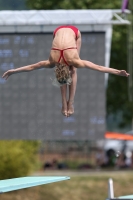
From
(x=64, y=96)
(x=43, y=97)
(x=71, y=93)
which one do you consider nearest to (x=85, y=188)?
(x=43, y=97)

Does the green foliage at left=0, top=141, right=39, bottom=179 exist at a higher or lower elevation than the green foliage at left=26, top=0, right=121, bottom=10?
lower

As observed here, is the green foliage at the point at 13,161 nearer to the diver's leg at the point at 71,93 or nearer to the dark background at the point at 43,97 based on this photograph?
the dark background at the point at 43,97

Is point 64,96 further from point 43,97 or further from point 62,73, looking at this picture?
point 43,97

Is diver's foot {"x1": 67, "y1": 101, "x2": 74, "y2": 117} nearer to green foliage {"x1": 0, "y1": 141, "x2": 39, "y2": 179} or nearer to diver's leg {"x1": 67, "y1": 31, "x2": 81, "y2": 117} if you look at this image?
diver's leg {"x1": 67, "y1": 31, "x2": 81, "y2": 117}


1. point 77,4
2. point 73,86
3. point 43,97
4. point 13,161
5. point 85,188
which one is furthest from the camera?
point 77,4

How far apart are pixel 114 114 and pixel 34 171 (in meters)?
12.5

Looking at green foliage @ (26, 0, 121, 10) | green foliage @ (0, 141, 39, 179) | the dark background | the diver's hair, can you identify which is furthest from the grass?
the diver's hair

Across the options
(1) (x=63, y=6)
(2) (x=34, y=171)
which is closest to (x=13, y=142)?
(2) (x=34, y=171)

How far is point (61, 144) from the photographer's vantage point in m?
49.5

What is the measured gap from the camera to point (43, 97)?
2198cm

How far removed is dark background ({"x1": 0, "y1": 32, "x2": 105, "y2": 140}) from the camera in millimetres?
21828

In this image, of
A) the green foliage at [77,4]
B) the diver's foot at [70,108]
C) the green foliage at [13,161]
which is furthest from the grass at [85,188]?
the diver's foot at [70,108]

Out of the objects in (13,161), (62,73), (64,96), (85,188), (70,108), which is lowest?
(85,188)

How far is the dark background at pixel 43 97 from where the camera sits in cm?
2183
